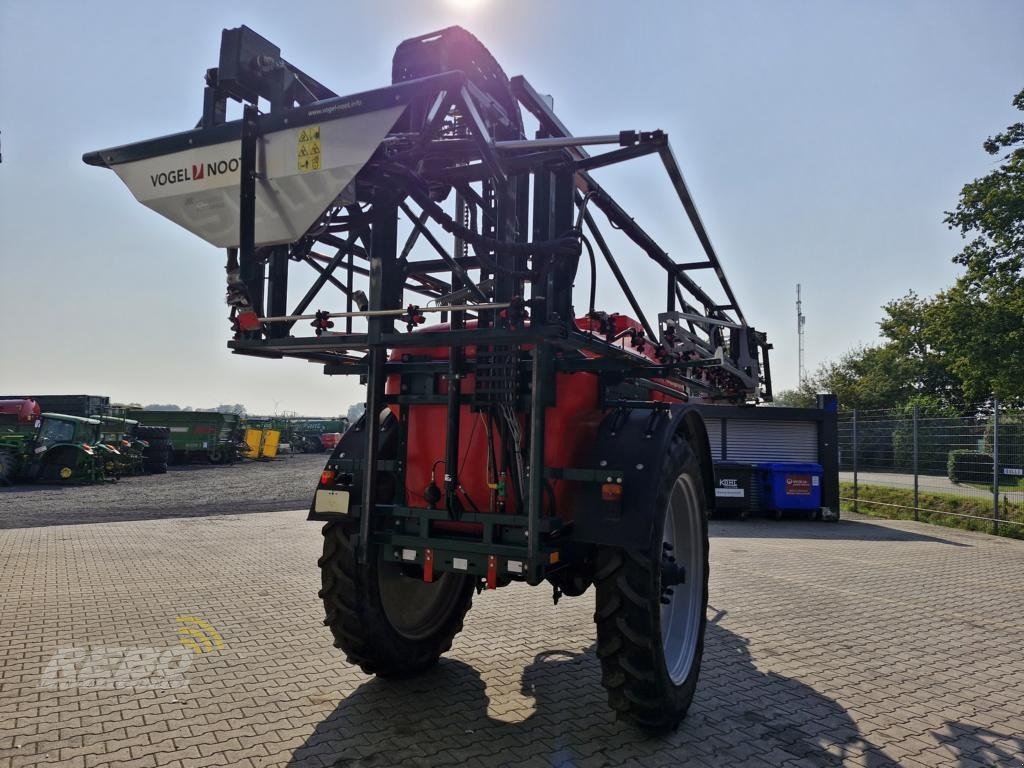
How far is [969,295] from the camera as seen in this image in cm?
2044

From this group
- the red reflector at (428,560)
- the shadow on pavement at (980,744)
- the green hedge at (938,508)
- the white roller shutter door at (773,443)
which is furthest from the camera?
the white roller shutter door at (773,443)

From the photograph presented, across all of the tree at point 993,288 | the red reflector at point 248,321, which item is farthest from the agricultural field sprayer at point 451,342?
the tree at point 993,288

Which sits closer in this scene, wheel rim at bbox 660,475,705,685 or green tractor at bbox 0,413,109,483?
wheel rim at bbox 660,475,705,685

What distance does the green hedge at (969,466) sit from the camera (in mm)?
12180

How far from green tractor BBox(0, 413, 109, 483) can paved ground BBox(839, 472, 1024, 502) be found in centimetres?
2011

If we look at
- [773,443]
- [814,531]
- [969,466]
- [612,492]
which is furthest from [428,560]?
[969,466]

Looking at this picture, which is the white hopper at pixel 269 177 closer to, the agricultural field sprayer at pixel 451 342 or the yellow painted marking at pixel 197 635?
the agricultural field sprayer at pixel 451 342

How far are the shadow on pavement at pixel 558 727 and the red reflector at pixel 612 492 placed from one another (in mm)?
1231

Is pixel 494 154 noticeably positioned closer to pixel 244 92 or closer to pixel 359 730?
pixel 244 92

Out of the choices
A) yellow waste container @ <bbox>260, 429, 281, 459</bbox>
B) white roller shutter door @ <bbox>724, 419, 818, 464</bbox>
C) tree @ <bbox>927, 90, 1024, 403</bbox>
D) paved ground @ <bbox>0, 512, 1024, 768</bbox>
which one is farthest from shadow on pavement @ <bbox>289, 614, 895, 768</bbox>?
yellow waste container @ <bbox>260, 429, 281, 459</bbox>

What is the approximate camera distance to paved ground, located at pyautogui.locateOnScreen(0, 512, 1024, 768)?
3.40 metres

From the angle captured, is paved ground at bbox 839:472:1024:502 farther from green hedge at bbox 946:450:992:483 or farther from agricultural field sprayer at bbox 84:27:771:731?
agricultural field sprayer at bbox 84:27:771:731

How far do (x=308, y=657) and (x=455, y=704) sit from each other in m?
1.26

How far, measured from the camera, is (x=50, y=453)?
19562 millimetres
